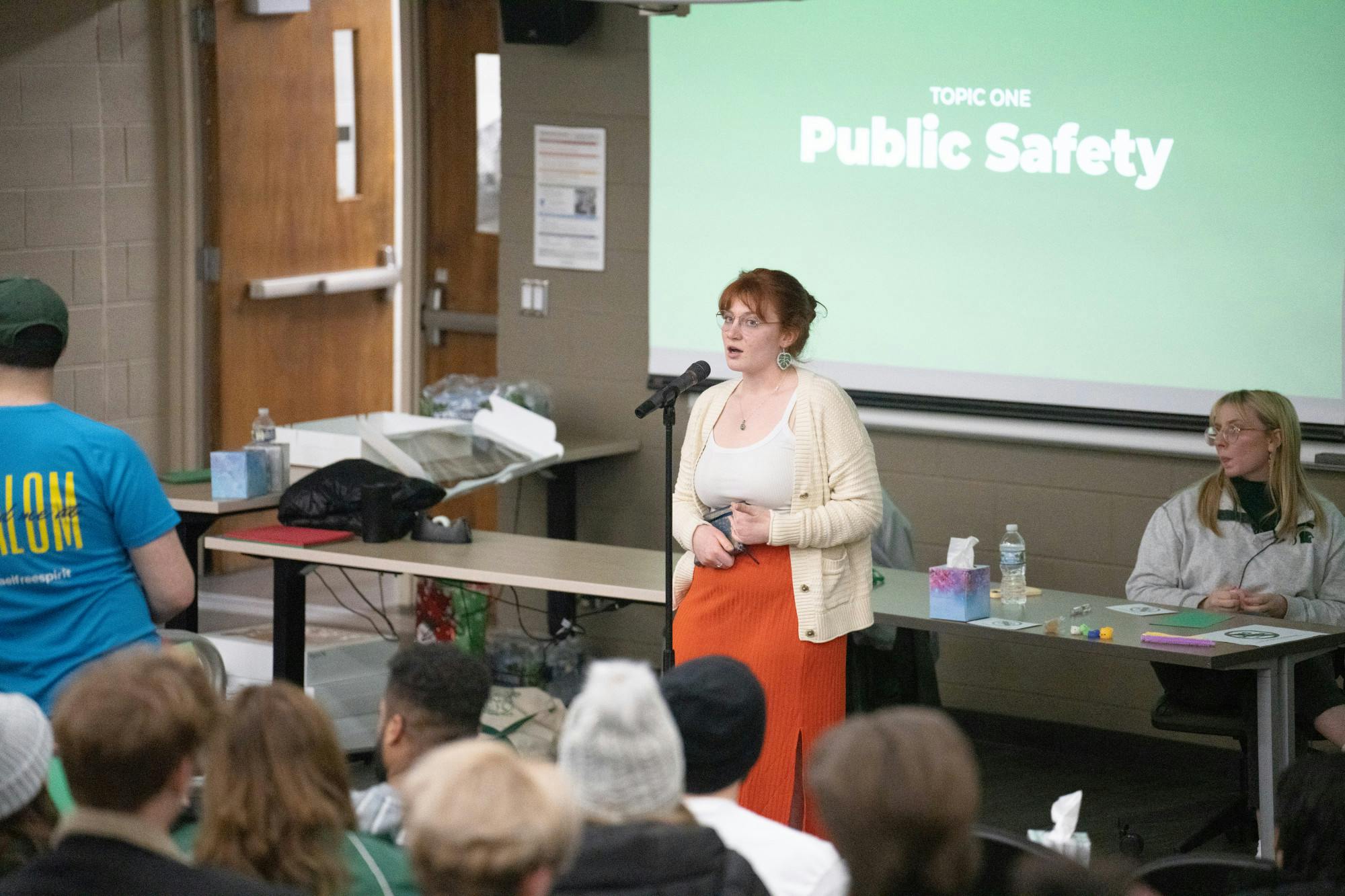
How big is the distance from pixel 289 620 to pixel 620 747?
3132 mm

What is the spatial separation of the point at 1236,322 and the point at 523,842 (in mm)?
3919

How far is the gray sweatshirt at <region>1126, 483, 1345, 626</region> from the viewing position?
426 centimetres

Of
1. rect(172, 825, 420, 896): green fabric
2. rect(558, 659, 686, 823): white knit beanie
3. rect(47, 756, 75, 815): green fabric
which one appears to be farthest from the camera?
rect(47, 756, 75, 815): green fabric

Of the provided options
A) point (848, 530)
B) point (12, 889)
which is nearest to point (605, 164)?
point (848, 530)

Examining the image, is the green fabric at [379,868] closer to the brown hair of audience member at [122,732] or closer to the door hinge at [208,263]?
the brown hair of audience member at [122,732]

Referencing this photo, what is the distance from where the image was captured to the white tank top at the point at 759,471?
11.8 feet

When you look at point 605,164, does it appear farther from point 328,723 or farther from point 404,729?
point 328,723

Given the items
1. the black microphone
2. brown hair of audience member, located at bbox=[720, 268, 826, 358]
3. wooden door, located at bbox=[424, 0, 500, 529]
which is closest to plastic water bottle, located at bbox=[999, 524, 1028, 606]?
brown hair of audience member, located at bbox=[720, 268, 826, 358]

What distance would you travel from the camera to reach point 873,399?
Answer: 554cm

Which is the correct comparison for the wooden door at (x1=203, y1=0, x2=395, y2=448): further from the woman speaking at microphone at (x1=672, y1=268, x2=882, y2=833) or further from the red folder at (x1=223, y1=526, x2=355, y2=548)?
the woman speaking at microphone at (x1=672, y1=268, x2=882, y2=833)

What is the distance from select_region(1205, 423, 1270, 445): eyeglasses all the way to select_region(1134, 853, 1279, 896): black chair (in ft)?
6.91

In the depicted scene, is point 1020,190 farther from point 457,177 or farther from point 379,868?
point 379,868

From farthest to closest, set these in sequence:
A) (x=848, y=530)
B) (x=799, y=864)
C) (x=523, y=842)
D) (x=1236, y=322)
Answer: (x=1236, y=322), (x=848, y=530), (x=799, y=864), (x=523, y=842)

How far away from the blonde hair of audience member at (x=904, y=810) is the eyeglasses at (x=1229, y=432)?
2.93 metres
